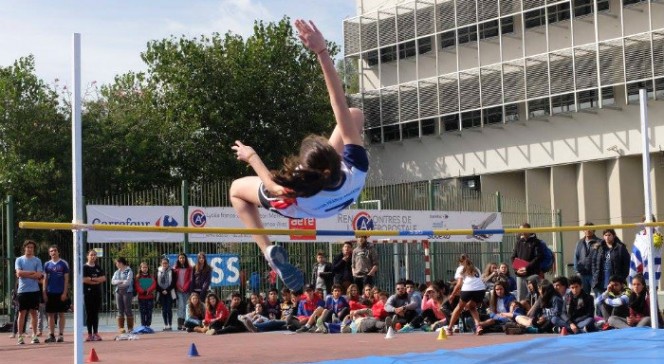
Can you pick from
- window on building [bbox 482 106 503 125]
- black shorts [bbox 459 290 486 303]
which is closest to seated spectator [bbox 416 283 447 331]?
black shorts [bbox 459 290 486 303]

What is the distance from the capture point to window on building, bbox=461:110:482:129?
32.4 m

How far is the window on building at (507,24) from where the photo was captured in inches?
1231

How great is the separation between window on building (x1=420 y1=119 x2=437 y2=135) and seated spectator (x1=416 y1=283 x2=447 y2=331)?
1802cm

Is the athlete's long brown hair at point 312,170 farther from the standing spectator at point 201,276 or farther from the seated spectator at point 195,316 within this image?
the standing spectator at point 201,276

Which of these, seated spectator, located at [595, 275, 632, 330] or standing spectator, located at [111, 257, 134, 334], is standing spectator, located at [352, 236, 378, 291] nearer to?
standing spectator, located at [111, 257, 134, 334]

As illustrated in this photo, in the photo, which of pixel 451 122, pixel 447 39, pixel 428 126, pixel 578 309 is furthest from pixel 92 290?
pixel 428 126

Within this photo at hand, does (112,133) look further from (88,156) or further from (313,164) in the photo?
(313,164)

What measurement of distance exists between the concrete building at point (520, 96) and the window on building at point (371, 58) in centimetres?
7

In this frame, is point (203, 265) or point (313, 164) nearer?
point (313, 164)

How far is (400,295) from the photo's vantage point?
633 inches

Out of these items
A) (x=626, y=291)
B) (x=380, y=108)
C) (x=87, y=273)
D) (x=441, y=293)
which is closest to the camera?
(x=626, y=291)

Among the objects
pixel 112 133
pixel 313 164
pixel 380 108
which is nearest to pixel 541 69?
pixel 380 108

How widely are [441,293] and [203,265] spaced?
3.91 m

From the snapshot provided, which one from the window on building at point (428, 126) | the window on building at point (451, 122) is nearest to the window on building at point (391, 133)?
the window on building at point (428, 126)
